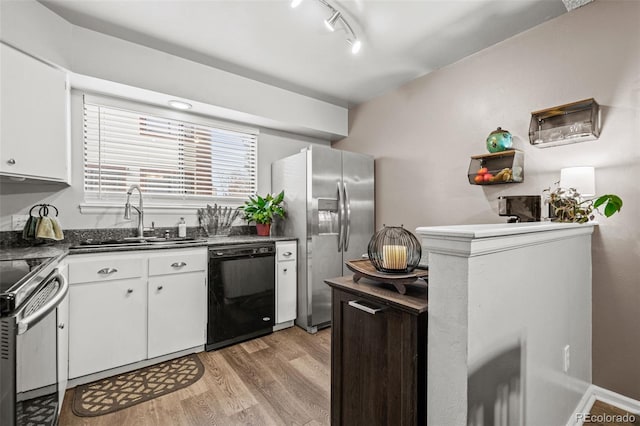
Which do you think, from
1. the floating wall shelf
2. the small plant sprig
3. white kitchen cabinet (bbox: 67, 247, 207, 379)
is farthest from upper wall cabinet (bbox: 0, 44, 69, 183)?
the floating wall shelf

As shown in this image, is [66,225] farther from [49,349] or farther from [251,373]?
[251,373]

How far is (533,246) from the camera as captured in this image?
1180 millimetres

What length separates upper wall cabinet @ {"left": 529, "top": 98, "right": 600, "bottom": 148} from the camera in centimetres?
195

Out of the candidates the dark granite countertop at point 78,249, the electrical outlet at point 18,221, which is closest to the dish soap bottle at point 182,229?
the dark granite countertop at point 78,249

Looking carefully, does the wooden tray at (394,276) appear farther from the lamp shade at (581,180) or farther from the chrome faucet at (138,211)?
the chrome faucet at (138,211)

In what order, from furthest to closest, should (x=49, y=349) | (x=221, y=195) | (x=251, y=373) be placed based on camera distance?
(x=221, y=195) → (x=251, y=373) → (x=49, y=349)

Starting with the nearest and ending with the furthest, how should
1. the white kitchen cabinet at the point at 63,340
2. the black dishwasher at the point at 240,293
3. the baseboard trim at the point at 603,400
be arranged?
the white kitchen cabinet at the point at 63,340, the baseboard trim at the point at 603,400, the black dishwasher at the point at 240,293

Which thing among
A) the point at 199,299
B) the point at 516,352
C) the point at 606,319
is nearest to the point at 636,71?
the point at 606,319

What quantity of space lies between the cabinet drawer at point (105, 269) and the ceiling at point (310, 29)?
1.82 meters

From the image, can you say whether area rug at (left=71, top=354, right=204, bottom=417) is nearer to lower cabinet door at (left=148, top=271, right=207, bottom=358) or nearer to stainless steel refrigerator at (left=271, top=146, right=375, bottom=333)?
lower cabinet door at (left=148, top=271, right=207, bottom=358)

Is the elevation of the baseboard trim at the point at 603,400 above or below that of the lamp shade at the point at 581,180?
below

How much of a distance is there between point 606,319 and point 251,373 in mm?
2510

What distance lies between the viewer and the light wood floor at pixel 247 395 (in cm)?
171

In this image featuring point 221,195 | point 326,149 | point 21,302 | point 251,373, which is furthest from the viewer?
→ point 221,195
